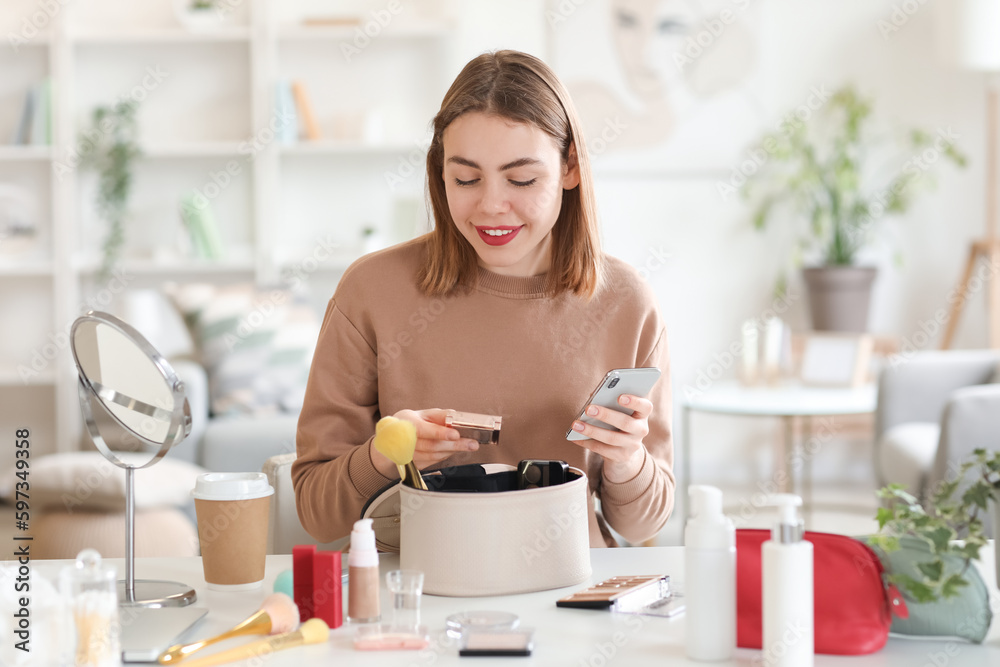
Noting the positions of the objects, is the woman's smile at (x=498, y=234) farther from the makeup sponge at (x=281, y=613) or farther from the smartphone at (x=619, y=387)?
the makeup sponge at (x=281, y=613)

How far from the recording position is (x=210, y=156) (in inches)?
160

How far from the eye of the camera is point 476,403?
1.35 m

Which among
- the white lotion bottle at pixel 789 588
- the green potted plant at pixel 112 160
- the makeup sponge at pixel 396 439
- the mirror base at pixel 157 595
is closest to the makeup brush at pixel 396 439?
the makeup sponge at pixel 396 439

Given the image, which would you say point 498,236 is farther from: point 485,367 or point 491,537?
point 491,537

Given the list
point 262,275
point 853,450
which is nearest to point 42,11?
point 262,275

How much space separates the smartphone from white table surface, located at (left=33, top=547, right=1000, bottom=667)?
0.18m

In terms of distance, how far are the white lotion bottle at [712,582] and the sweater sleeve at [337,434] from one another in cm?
45

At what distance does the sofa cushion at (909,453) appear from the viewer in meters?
2.69

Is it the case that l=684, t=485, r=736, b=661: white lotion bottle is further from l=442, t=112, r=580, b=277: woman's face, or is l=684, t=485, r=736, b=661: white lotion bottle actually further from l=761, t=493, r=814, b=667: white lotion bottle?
l=442, t=112, r=580, b=277: woman's face

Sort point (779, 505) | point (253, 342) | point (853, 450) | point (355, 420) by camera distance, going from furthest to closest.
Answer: point (853, 450), point (253, 342), point (355, 420), point (779, 505)

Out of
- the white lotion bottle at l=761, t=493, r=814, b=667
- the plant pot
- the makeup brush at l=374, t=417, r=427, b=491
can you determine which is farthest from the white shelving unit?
the white lotion bottle at l=761, t=493, r=814, b=667

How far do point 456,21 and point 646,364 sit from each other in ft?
9.29

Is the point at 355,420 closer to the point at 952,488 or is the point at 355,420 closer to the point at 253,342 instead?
the point at 952,488

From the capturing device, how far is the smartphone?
3.41 ft
